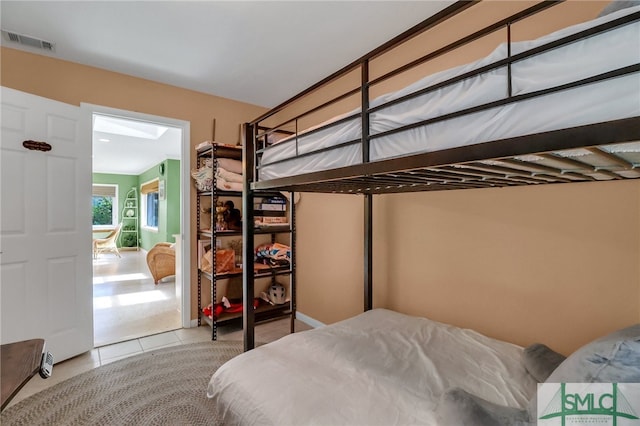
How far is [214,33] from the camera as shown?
208 cm

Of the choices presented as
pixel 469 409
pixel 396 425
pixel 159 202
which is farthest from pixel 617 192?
pixel 159 202

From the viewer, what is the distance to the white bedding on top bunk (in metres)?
0.64

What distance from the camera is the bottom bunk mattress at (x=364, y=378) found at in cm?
103

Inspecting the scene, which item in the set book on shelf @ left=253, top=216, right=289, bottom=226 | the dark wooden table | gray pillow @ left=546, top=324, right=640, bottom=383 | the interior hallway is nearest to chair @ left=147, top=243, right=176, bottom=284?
the interior hallway

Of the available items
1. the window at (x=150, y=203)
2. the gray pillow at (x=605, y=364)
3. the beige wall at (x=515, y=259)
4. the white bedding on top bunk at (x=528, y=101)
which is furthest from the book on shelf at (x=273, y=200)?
the window at (x=150, y=203)

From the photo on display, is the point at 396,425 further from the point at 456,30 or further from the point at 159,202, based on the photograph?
the point at 159,202

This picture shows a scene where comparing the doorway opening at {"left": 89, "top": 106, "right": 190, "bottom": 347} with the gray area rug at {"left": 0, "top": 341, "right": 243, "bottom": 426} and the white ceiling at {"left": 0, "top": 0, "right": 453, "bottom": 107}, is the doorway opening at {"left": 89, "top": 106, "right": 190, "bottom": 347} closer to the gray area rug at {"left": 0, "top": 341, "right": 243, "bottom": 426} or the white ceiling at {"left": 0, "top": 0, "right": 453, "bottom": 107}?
the white ceiling at {"left": 0, "top": 0, "right": 453, "bottom": 107}

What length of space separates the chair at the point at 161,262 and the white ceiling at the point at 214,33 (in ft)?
10.1

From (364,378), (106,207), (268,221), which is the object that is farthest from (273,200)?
(106,207)

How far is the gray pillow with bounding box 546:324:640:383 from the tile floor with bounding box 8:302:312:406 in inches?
95.2

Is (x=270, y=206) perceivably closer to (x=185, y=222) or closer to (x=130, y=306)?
(x=185, y=222)

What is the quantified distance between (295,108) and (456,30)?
189 centimetres

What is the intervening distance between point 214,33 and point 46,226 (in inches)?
80.2

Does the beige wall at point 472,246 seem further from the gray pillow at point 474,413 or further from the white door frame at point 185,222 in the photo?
the gray pillow at point 474,413
